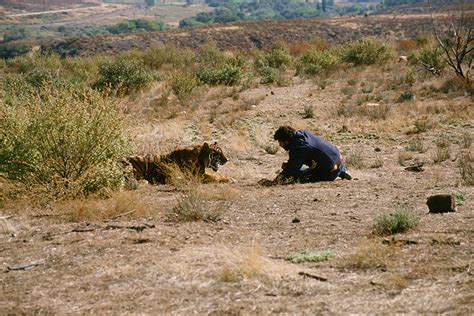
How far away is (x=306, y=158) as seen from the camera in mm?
8672

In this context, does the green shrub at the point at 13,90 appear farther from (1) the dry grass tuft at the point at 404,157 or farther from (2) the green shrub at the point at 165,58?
(2) the green shrub at the point at 165,58

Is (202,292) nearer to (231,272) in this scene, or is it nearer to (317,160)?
(231,272)

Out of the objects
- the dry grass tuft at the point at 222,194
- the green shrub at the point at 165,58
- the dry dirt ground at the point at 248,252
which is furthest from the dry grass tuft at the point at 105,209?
the green shrub at the point at 165,58

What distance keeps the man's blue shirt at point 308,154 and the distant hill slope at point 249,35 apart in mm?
40616

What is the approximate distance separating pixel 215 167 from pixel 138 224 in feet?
10.7

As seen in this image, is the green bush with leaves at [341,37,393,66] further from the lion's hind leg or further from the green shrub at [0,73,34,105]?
the lion's hind leg

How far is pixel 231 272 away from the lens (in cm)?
491

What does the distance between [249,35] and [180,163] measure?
1852 inches

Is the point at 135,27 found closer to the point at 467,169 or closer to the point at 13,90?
the point at 13,90

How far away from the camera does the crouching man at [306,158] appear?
28.0 feet

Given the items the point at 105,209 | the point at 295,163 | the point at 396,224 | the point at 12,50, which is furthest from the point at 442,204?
the point at 12,50

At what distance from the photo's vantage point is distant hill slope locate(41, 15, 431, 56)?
50719mm

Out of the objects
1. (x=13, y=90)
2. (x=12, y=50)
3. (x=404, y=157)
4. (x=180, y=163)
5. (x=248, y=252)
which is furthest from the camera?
(x=12, y=50)

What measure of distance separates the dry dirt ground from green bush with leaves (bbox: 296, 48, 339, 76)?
1459cm
